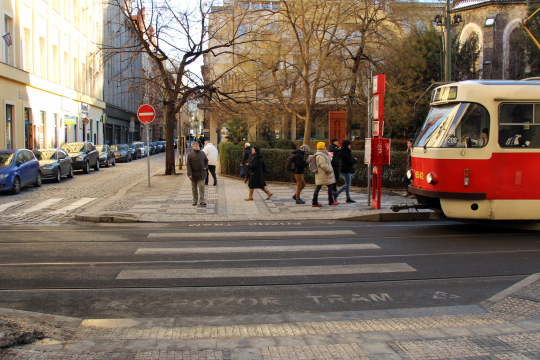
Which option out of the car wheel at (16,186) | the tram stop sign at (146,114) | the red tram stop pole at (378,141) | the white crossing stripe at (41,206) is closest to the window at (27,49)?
the car wheel at (16,186)

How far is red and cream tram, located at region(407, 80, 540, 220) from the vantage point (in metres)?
9.24

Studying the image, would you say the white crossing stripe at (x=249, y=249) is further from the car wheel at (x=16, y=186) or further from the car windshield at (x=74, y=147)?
the car windshield at (x=74, y=147)

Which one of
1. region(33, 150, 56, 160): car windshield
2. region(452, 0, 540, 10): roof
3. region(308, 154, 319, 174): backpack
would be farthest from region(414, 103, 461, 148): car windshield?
region(452, 0, 540, 10): roof

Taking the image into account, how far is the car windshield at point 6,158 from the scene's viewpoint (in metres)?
17.4

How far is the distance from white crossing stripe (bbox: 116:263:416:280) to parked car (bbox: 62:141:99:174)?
22.4m

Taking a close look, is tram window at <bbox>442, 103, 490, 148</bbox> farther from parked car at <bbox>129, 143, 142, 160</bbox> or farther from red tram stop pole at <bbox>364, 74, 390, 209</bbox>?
parked car at <bbox>129, 143, 142, 160</bbox>

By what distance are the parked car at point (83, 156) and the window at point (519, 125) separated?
23.5 m

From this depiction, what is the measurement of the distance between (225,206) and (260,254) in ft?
19.8

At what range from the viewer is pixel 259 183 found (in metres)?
14.6

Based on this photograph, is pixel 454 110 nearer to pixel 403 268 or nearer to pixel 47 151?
pixel 403 268

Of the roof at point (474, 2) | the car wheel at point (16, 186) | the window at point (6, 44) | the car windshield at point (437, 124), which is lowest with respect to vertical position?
the car wheel at point (16, 186)

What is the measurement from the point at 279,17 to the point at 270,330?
2422 centimetres

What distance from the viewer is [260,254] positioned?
8.07 meters

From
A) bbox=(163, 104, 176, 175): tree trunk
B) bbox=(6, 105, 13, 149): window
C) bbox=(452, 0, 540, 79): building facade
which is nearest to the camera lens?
bbox=(163, 104, 176, 175): tree trunk
